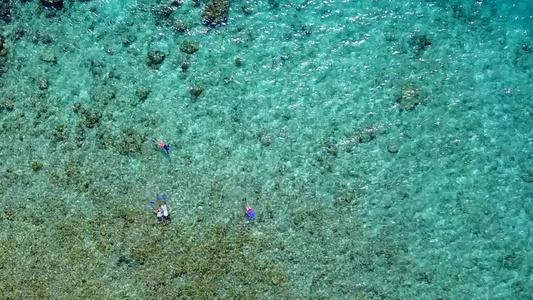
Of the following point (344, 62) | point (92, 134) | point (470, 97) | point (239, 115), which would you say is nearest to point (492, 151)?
point (470, 97)

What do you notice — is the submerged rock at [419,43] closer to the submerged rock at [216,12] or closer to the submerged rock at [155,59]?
the submerged rock at [216,12]

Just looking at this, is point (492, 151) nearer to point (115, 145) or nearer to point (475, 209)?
point (475, 209)

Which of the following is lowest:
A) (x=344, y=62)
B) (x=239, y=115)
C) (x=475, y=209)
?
(x=475, y=209)

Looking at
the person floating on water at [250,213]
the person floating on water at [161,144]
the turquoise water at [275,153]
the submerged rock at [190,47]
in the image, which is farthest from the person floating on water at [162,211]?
the submerged rock at [190,47]

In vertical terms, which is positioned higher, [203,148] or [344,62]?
[344,62]

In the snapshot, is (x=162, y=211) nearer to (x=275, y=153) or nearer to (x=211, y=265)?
(x=211, y=265)

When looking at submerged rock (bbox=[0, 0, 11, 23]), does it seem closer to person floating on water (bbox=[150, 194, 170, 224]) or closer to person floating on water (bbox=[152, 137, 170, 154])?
person floating on water (bbox=[152, 137, 170, 154])

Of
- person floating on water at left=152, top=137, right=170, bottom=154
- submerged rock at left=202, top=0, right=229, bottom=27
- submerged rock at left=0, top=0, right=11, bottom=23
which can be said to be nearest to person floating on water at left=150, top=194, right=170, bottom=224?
person floating on water at left=152, top=137, right=170, bottom=154

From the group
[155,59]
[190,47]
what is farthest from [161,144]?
[190,47]
